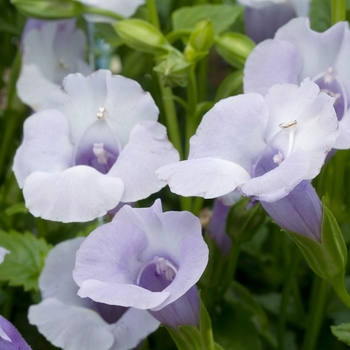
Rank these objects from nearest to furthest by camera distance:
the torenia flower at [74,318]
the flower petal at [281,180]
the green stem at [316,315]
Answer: the flower petal at [281,180]
the torenia flower at [74,318]
the green stem at [316,315]

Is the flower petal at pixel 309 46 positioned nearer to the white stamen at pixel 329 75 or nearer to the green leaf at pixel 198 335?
the white stamen at pixel 329 75

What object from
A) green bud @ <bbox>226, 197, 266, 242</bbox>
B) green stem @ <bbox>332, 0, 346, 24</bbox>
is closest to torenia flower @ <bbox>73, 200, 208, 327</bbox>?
green bud @ <bbox>226, 197, 266, 242</bbox>

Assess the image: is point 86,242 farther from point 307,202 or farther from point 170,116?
point 170,116

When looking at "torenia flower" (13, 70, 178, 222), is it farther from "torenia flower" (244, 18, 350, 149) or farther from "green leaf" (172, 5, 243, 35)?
"green leaf" (172, 5, 243, 35)

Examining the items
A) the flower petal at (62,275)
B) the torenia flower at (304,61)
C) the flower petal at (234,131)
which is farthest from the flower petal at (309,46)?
the flower petal at (62,275)

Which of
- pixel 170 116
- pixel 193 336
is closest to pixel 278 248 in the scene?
pixel 170 116

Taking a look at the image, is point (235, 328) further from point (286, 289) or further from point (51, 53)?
point (51, 53)
